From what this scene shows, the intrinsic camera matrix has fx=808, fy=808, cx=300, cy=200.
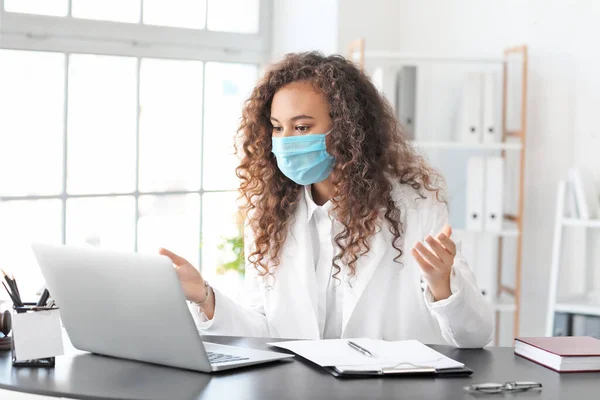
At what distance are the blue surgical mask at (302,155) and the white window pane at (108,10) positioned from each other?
1.54m

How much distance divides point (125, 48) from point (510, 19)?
66.1 inches

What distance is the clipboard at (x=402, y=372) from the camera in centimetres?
144

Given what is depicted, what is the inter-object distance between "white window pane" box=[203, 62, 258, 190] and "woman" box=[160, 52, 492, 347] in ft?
5.24

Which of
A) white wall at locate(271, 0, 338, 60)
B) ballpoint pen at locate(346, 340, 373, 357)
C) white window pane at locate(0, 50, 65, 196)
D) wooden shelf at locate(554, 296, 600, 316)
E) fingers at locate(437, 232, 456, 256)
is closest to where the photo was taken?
ballpoint pen at locate(346, 340, 373, 357)

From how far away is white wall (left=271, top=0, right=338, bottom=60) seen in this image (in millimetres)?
3734

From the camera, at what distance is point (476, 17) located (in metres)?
3.73

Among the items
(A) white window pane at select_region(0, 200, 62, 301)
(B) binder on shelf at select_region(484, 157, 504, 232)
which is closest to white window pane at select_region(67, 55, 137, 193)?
(A) white window pane at select_region(0, 200, 62, 301)

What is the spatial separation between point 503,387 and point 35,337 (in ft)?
2.81

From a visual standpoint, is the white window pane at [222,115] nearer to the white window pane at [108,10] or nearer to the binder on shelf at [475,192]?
the white window pane at [108,10]

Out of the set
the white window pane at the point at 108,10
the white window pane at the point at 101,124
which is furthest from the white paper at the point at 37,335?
the white window pane at the point at 108,10

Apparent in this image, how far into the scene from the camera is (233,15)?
151 inches

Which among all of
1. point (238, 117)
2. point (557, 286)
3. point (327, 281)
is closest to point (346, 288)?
point (327, 281)

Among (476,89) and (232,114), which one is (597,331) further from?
(232,114)

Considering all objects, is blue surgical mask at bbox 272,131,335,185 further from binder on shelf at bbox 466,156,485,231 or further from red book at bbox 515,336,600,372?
binder on shelf at bbox 466,156,485,231
